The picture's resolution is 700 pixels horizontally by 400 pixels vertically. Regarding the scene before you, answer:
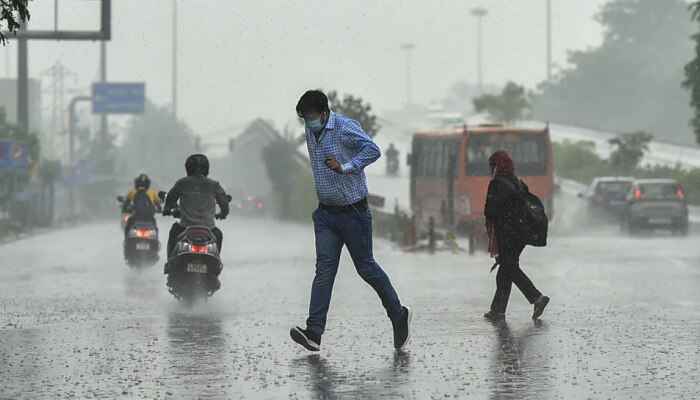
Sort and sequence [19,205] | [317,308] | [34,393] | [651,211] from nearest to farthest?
[34,393] < [317,308] < [651,211] < [19,205]

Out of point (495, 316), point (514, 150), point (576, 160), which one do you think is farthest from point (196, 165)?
point (576, 160)

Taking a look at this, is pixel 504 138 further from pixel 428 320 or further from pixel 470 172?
pixel 428 320

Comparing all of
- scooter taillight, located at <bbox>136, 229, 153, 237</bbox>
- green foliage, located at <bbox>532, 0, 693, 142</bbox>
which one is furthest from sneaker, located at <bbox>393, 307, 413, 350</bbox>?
green foliage, located at <bbox>532, 0, 693, 142</bbox>

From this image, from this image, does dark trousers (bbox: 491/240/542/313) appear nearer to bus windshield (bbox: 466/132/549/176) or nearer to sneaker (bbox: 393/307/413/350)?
sneaker (bbox: 393/307/413/350)

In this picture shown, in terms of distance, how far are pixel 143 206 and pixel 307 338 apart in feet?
39.6

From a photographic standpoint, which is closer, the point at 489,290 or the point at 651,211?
the point at 489,290

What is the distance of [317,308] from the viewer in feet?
38.4

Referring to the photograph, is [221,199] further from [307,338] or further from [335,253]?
[307,338]

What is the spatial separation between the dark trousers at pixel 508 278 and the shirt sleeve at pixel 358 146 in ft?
11.3

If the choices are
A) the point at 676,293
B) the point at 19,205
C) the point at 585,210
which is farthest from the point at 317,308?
the point at 19,205

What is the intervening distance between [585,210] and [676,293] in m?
32.1

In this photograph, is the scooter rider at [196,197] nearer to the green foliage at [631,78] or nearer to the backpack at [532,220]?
the backpack at [532,220]

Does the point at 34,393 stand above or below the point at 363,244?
below

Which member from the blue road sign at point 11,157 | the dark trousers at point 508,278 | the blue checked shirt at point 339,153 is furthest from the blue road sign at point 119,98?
the blue checked shirt at point 339,153
